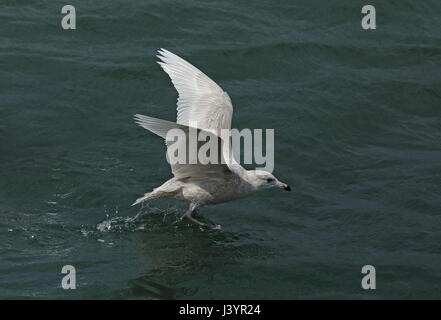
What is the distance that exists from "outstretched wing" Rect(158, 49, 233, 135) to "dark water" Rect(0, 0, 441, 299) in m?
1.16

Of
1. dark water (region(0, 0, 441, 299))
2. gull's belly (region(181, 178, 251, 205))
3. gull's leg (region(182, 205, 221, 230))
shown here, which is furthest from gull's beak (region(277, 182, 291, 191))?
gull's leg (region(182, 205, 221, 230))

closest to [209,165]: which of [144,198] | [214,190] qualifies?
[214,190]

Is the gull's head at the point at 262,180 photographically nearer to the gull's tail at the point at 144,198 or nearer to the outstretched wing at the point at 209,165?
the outstretched wing at the point at 209,165

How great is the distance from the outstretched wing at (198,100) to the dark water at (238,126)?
1161 mm

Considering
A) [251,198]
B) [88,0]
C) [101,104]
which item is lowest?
[251,198]

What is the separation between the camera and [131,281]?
9789 millimetres

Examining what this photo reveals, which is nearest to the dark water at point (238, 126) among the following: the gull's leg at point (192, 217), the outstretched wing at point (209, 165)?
the gull's leg at point (192, 217)

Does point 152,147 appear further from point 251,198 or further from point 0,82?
point 0,82

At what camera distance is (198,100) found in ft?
37.5

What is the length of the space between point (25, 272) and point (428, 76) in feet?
25.9

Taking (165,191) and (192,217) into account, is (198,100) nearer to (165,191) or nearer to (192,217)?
(165,191)

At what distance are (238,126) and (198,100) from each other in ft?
7.07

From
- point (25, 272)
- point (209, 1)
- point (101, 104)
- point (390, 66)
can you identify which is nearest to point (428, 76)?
point (390, 66)

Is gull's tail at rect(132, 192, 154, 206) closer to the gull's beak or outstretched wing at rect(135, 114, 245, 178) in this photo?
outstretched wing at rect(135, 114, 245, 178)
